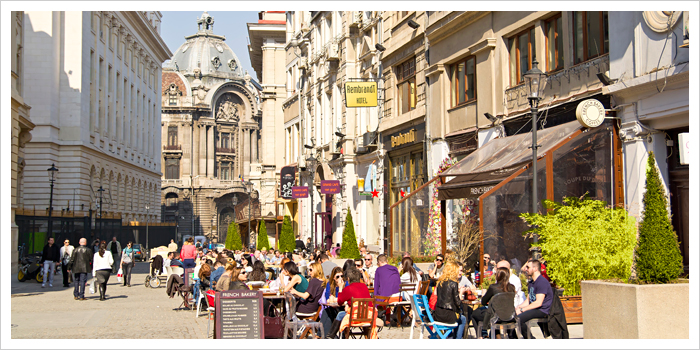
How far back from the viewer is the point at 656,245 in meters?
8.28

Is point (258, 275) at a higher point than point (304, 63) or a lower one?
lower

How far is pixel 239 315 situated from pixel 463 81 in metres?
13.2

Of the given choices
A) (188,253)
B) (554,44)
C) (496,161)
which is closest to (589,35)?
(554,44)

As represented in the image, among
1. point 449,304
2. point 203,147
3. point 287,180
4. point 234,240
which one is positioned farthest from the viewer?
point 203,147

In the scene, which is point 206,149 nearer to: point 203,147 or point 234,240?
point 203,147

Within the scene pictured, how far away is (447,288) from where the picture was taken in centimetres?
993

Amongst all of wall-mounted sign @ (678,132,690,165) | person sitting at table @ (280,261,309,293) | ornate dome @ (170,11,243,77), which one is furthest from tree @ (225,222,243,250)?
ornate dome @ (170,11,243,77)

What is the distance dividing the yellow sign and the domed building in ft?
227

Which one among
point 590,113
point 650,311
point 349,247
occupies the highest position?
point 590,113

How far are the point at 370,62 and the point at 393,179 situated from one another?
584cm

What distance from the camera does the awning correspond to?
14.8 m

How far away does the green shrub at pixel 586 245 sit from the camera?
11555 mm

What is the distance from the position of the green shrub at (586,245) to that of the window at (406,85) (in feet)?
42.9

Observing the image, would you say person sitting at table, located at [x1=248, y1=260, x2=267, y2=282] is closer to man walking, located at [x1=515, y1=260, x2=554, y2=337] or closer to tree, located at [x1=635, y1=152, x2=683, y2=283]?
man walking, located at [x1=515, y1=260, x2=554, y2=337]
